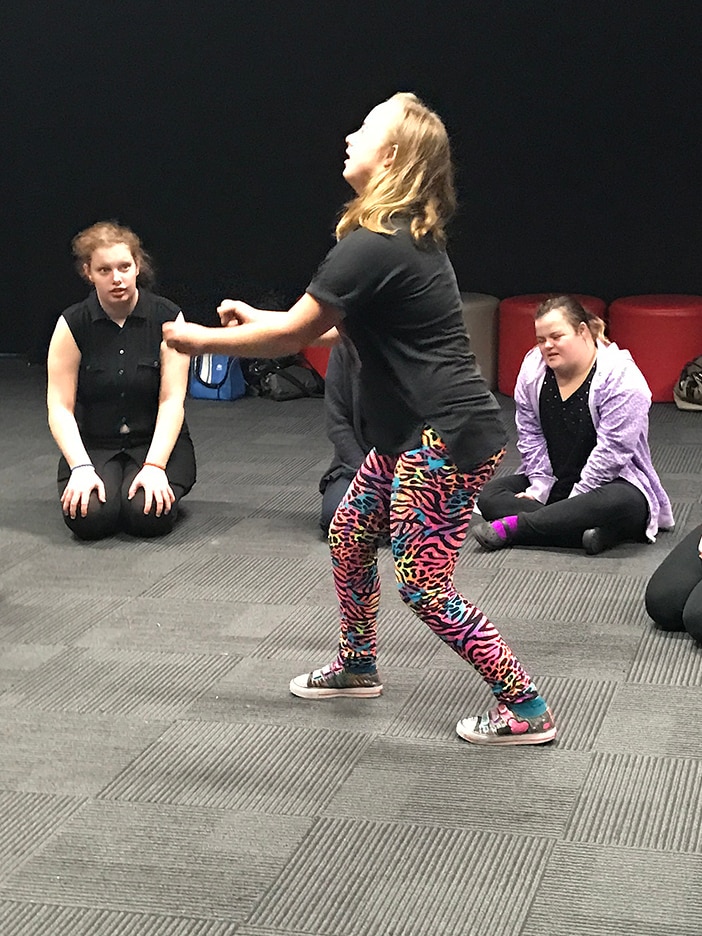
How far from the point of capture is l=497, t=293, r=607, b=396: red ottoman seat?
231 inches

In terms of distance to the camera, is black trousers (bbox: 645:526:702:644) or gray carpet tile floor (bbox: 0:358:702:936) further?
black trousers (bbox: 645:526:702:644)

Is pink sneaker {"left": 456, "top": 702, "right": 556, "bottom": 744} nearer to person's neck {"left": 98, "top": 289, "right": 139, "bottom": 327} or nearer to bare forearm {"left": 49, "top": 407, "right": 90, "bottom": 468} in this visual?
bare forearm {"left": 49, "top": 407, "right": 90, "bottom": 468}

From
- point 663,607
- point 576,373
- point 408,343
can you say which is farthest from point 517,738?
point 576,373

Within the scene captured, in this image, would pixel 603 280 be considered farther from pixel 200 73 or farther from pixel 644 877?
pixel 644 877

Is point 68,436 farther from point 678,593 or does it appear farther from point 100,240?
point 678,593

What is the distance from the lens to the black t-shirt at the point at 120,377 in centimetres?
399

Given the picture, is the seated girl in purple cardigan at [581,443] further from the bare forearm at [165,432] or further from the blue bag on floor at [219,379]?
the blue bag on floor at [219,379]

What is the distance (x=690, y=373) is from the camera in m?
5.61

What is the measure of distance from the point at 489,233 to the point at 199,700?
13.6 ft

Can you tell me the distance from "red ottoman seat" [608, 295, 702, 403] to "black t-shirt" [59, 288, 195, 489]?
2.46 meters

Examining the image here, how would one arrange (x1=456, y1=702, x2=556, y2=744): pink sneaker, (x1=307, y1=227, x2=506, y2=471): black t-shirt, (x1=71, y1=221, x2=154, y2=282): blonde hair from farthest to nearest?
1. (x1=71, y1=221, x2=154, y2=282): blonde hair
2. (x1=456, y1=702, x2=556, y2=744): pink sneaker
3. (x1=307, y1=227, x2=506, y2=471): black t-shirt

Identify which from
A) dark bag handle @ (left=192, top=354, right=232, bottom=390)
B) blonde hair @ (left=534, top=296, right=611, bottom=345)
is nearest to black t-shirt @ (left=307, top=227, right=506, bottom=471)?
blonde hair @ (left=534, top=296, right=611, bottom=345)

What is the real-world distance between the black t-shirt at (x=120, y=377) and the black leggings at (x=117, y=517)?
0.44 ft

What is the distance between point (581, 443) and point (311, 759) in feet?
5.26
